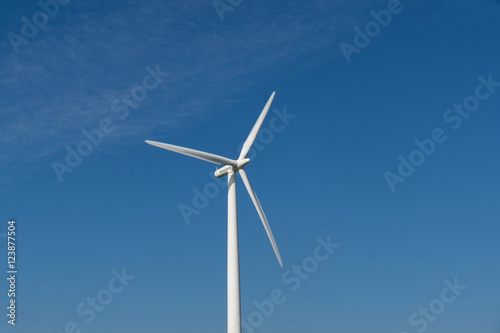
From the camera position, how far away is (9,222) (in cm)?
5072

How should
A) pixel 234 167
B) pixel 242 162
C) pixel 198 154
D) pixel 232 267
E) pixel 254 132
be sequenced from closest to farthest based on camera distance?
pixel 232 267
pixel 198 154
pixel 242 162
pixel 234 167
pixel 254 132

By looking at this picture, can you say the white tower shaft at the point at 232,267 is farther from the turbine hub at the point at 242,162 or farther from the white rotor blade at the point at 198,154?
the white rotor blade at the point at 198,154

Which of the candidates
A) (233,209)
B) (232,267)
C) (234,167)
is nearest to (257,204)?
(233,209)

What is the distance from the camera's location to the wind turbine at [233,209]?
4309cm

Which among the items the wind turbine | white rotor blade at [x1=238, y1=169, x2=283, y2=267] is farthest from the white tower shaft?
white rotor blade at [x1=238, y1=169, x2=283, y2=267]

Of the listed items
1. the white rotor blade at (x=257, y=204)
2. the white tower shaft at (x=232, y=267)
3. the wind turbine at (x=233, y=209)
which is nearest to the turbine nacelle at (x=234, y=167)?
the wind turbine at (x=233, y=209)

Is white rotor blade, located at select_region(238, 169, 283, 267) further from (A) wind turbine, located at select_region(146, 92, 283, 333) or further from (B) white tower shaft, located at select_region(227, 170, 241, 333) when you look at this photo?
(B) white tower shaft, located at select_region(227, 170, 241, 333)

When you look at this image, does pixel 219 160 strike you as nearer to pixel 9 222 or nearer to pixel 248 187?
pixel 248 187

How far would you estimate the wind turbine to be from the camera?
141ft

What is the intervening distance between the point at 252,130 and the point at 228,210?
8.62 metres

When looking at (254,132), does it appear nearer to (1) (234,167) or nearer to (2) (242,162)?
(2) (242,162)

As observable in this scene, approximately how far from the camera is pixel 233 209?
46.3m

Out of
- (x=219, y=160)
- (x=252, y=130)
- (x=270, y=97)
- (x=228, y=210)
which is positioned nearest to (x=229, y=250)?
(x=228, y=210)

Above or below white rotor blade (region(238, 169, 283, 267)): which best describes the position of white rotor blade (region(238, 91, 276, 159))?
above
